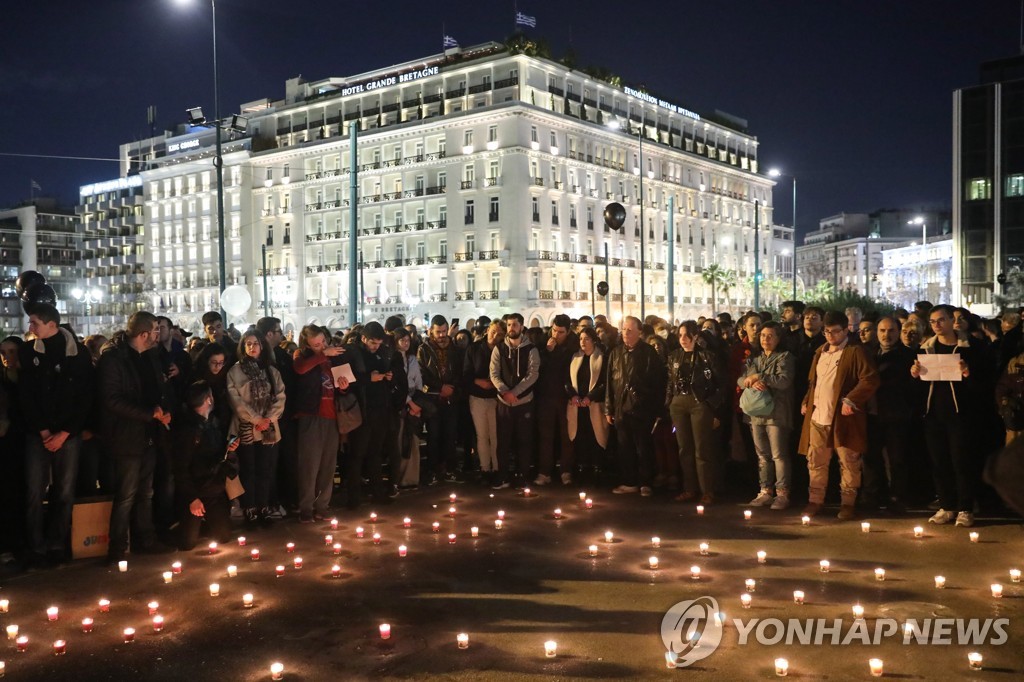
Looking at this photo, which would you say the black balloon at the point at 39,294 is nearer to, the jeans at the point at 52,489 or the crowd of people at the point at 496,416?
the crowd of people at the point at 496,416

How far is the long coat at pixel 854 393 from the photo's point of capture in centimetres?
1005

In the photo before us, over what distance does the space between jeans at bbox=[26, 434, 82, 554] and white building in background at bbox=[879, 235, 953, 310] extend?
356 feet

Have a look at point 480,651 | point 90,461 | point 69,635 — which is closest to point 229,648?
point 69,635

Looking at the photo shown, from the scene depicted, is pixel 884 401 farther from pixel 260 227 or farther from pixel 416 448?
pixel 260 227

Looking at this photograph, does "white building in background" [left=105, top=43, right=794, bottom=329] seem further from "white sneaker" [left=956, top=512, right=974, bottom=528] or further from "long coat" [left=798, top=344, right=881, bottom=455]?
"white sneaker" [left=956, top=512, right=974, bottom=528]

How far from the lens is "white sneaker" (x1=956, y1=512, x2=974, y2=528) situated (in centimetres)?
953

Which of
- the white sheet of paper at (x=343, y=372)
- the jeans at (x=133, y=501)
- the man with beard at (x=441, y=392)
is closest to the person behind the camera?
the jeans at (x=133, y=501)

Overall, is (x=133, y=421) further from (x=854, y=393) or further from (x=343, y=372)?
(x=854, y=393)

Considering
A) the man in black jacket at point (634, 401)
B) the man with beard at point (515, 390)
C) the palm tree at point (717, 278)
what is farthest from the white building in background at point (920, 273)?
the man with beard at point (515, 390)

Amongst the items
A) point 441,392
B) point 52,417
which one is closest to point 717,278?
point 441,392

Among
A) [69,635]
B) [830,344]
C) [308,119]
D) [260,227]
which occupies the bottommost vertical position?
[69,635]

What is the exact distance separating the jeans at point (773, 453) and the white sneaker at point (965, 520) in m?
1.94

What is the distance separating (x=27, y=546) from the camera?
8828 mm

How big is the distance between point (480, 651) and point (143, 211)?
112811mm
